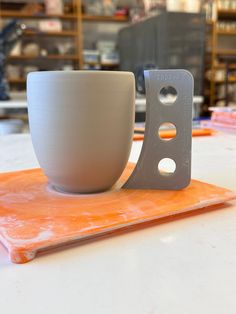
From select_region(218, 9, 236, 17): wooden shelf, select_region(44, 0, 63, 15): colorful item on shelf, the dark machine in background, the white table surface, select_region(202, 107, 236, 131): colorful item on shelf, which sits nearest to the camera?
the white table surface

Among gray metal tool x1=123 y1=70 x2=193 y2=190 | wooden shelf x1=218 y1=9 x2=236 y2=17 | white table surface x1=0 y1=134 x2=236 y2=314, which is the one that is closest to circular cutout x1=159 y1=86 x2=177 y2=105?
gray metal tool x1=123 y1=70 x2=193 y2=190

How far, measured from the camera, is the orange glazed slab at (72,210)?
0.83 ft

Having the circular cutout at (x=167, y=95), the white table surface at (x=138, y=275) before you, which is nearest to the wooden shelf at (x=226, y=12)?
the circular cutout at (x=167, y=95)

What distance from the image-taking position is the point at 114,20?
359 cm

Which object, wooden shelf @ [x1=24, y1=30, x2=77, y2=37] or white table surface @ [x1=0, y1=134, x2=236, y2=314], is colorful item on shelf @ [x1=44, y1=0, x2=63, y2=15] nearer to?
wooden shelf @ [x1=24, y1=30, x2=77, y2=37]

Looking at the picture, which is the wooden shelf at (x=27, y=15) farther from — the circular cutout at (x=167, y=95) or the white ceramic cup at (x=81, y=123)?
the white ceramic cup at (x=81, y=123)

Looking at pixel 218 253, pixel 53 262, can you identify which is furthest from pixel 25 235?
pixel 218 253

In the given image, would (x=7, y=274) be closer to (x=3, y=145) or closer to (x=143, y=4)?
(x=3, y=145)

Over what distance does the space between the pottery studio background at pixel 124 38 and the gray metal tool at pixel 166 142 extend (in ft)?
6.42

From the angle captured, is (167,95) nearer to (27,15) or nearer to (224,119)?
(224,119)

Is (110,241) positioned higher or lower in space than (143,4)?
lower

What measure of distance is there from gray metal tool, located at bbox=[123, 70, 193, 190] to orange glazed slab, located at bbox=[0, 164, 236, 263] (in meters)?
0.02

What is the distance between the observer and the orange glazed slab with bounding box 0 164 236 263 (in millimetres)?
251

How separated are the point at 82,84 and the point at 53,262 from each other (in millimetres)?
166
